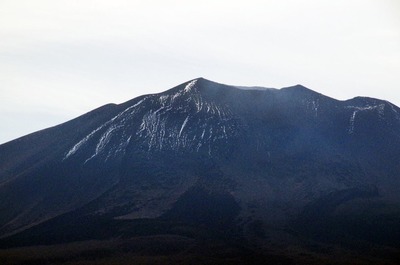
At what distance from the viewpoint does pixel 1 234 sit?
13350 cm

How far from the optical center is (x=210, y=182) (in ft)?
504

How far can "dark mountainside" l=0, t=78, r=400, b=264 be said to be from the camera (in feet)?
389

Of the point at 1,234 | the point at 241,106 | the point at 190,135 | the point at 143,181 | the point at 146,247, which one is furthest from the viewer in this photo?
the point at 241,106

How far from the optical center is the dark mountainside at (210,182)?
389 feet

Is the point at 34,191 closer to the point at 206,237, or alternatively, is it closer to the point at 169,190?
the point at 169,190

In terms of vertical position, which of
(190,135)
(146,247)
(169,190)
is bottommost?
(146,247)

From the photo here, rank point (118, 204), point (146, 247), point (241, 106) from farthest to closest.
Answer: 1. point (241, 106)
2. point (118, 204)
3. point (146, 247)

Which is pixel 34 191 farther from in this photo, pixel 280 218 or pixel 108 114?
pixel 280 218

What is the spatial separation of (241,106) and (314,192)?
48.1 metres

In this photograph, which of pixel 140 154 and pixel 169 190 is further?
pixel 140 154

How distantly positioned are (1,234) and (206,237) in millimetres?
51980

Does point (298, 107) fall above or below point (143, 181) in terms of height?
above

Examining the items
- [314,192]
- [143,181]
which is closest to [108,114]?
[143,181]

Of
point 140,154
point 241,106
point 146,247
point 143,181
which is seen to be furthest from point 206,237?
point 241,106
